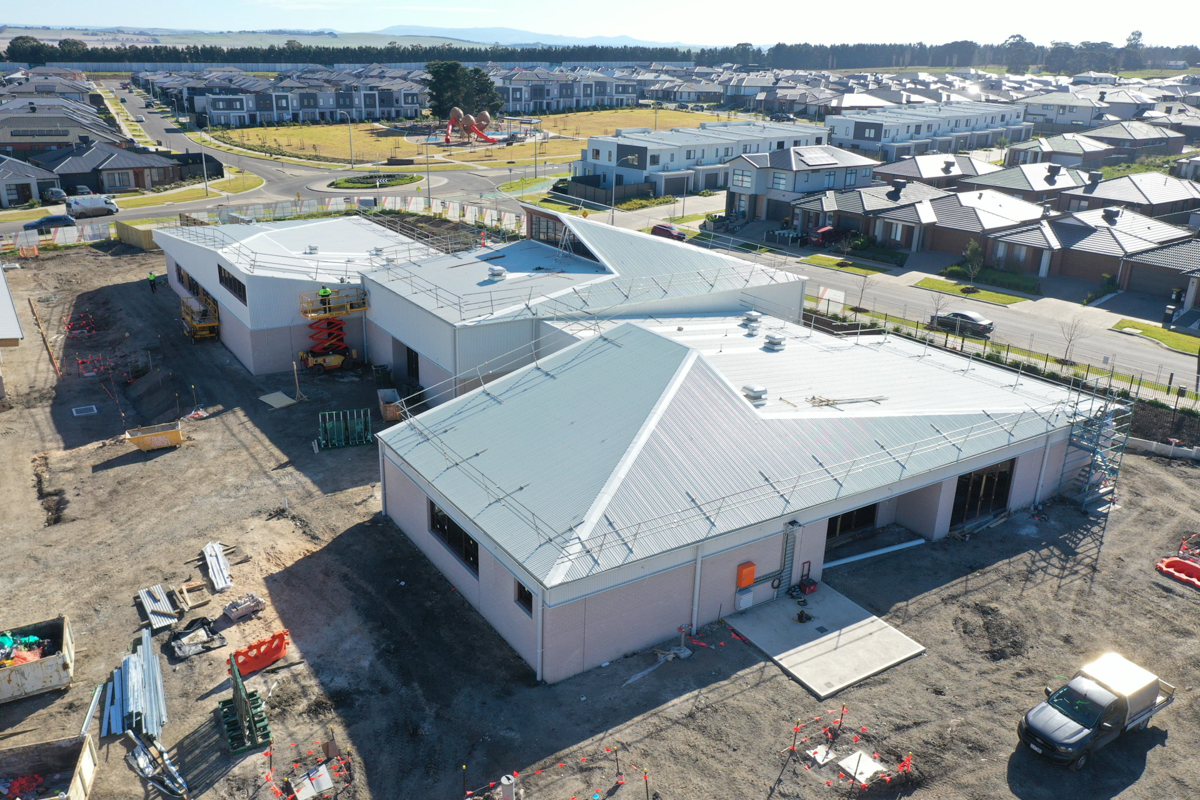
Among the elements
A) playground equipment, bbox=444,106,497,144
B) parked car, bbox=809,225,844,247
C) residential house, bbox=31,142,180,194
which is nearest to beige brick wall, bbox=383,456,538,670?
parked car, bbox=809,225,844,247

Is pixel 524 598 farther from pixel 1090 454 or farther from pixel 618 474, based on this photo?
pixel 1090 454

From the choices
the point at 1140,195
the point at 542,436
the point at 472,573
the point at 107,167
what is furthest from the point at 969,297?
the point at 107,167

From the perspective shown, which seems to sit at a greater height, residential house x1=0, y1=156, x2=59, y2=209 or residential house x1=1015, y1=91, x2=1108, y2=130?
residential house x1=1015, y1=91, x2=1108, y2=130

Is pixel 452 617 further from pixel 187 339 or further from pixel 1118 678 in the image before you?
pixel 187 339

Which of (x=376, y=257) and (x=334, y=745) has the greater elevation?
(x=376, y=257)

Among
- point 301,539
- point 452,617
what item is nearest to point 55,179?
point 301,539

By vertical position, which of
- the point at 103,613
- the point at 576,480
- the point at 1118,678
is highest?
the point at 576,480

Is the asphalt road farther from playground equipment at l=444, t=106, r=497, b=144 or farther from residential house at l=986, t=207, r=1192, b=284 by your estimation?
playground equipment at l=444, t=106, r=497, b=144
